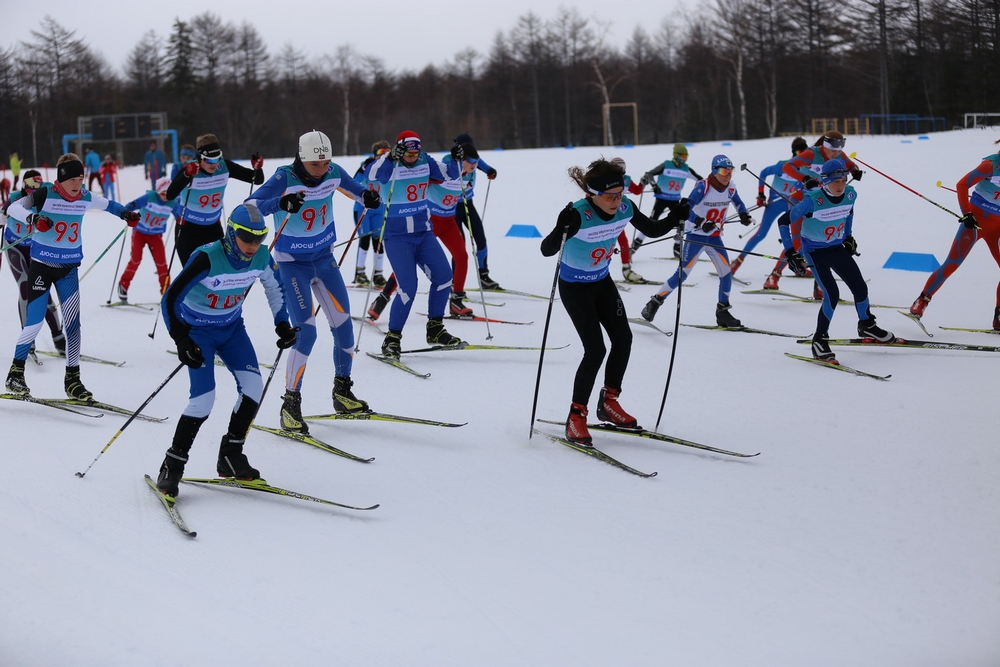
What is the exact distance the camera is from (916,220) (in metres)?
13.0

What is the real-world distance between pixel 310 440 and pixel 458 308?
12.7ft

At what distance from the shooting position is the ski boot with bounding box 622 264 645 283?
1048 cm

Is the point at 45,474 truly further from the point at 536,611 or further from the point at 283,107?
the point at 283,107

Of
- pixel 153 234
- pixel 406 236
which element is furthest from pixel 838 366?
pixel 153 234

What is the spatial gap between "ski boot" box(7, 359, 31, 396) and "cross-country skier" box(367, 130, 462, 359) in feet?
8.27

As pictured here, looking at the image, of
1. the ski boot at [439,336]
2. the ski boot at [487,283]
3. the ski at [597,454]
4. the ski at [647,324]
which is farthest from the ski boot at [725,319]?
the ski at [597,454]

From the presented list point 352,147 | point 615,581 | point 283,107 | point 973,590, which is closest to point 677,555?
point 615,581

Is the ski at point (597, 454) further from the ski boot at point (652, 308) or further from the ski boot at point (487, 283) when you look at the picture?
the ski boot at point (487, 283)

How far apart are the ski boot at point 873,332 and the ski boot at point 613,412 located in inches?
114

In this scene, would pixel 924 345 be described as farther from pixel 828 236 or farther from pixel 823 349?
pixel 828 236

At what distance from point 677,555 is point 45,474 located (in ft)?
10.6

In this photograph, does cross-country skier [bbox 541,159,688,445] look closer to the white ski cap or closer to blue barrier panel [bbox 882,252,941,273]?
the white ski cap

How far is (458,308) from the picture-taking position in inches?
343

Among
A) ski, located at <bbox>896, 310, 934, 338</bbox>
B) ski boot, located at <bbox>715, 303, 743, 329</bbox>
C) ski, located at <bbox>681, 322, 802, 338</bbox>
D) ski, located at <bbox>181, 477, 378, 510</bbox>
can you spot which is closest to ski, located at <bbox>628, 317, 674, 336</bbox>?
ski, located at <bbox>681, 322, 802, 338</bbox>
